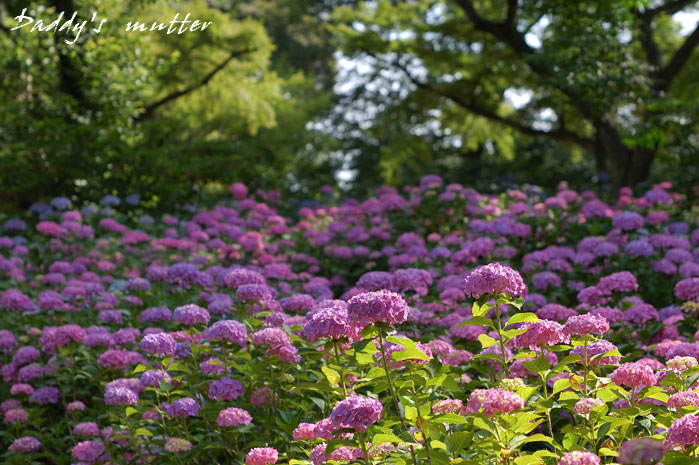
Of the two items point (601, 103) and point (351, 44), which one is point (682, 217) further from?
point (351, 44)

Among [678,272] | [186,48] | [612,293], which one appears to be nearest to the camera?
[612,293]

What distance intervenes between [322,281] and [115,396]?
8.93 ft

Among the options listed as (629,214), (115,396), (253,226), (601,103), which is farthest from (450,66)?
(115,396)

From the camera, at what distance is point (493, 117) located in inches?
512

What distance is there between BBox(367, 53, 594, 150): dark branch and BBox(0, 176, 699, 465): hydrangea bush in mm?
4292

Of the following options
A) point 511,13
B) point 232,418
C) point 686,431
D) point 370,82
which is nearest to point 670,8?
point 511,13

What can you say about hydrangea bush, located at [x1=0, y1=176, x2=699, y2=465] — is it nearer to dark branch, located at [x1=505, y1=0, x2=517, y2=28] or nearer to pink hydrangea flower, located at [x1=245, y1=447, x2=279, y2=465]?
pink hydrangea flower, located at [x1=245, y1=447, x2=279, y2=465]

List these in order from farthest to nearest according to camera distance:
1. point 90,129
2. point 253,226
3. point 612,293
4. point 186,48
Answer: point 186,48, point 90,129, point 253,226, point 612,293

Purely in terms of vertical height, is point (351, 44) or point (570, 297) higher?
point (351, 44)

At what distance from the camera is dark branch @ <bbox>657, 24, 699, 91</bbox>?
11.5m

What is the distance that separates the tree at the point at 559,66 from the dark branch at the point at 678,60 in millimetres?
17

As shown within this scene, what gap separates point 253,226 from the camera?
8.27m

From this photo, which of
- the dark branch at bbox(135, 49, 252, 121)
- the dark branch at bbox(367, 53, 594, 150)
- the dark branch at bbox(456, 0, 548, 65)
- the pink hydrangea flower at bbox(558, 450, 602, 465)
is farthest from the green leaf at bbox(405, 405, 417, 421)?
the dark branch at bbox(135, 49, 252, 121)

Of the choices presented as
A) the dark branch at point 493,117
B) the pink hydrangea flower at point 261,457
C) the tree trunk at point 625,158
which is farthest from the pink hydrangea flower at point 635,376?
the dark branch at point 493,117
